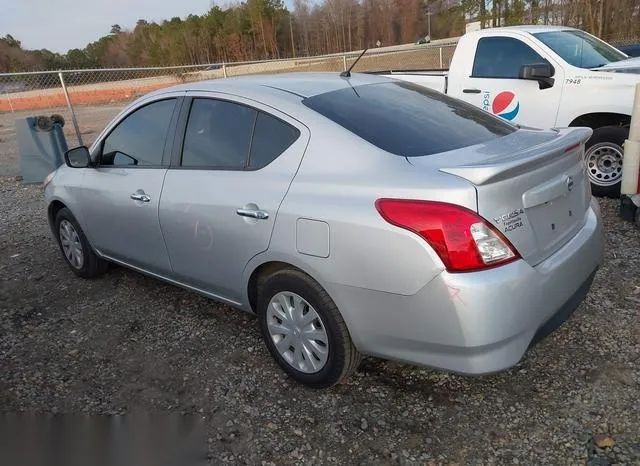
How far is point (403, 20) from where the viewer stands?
73.6m

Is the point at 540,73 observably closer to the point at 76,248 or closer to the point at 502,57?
the point at 502,57

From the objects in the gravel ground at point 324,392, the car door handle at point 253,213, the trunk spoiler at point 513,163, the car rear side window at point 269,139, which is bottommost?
the gravel ground at point 324,392

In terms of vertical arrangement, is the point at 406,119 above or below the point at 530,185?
above

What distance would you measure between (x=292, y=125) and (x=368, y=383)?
146cm

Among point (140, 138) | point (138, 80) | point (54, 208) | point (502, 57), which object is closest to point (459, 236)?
point (140, 138)

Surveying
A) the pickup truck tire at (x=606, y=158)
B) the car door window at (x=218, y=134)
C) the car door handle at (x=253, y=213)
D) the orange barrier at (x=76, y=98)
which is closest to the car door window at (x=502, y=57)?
the pickup truck tire at (x=606, y=158)

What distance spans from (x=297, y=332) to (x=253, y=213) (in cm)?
68

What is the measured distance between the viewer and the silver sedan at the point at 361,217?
2.23 m

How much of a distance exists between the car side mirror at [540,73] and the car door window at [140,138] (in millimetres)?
4052

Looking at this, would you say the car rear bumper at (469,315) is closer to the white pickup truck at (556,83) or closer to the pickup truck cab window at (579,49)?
the white pickup truck at (556,83)

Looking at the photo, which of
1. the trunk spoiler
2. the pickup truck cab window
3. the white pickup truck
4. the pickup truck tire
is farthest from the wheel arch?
the pickup truck cab window

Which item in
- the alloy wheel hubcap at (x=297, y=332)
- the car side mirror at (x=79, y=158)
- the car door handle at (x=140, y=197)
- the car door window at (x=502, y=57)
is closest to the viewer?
the alloy wheel hubcap at (x=297, y=332)

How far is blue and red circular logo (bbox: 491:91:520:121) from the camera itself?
6203 millimetres

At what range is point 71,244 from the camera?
15.5 ft
